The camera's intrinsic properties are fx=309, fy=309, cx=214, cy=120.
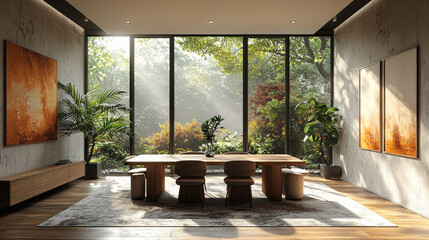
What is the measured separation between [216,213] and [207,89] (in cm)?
399

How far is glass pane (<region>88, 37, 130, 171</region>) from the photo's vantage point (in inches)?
306

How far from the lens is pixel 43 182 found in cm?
522

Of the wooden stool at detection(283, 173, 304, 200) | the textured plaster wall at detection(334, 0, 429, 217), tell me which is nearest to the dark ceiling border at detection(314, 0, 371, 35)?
the textured plaster wall at detection(334, 0, 429, 217)

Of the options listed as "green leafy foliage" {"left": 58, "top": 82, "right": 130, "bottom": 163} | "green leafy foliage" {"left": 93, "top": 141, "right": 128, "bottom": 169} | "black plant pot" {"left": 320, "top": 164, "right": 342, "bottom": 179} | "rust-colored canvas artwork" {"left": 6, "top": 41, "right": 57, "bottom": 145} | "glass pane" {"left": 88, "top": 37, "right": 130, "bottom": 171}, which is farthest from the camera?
"glass pane" {"left": 88, "top": 37, "right": 130, "bottom": 171}

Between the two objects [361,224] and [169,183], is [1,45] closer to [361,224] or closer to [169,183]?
[169,183]

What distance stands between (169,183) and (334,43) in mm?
5353

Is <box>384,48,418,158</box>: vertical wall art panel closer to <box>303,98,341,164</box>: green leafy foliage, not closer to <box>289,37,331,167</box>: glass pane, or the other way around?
<box>303,98,341,164</box>: green leafy foliage

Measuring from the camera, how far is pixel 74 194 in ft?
19.0

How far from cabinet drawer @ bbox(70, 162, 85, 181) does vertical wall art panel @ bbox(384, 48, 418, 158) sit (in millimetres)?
5936

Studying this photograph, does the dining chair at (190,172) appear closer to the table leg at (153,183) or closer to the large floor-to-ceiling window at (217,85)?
the table leg at (153,183)

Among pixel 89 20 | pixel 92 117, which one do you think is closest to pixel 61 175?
pixel 92 117

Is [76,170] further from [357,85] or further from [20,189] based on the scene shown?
[357,85]

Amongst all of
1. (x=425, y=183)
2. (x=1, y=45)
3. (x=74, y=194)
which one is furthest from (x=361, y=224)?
(x=1, y=45)

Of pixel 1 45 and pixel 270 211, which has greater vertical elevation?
pixel 1 45
